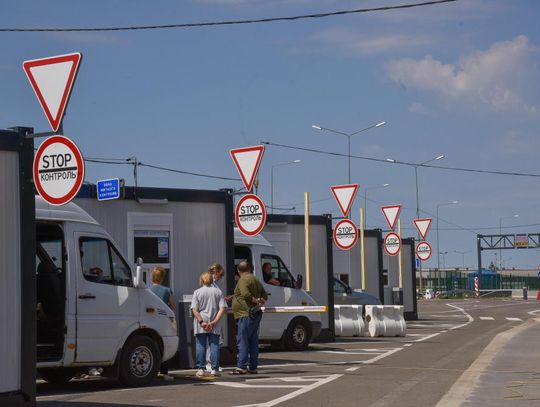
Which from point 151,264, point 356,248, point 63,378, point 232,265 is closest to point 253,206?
point 232,265

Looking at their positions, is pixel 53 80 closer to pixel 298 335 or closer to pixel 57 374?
pixel 57 374

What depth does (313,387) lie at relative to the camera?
557 inches

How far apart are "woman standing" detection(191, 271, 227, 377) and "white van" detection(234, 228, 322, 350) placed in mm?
5323

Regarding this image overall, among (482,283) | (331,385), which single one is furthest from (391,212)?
(482,283)

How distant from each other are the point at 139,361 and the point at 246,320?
2.35 m

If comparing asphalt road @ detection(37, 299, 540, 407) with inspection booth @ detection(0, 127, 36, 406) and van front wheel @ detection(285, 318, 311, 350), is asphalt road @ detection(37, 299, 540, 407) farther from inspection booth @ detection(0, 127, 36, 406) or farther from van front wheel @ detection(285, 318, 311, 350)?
inspection booth @ detection(0, 127, 36, 406)

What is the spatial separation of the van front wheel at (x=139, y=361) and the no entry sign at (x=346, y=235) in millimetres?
12282

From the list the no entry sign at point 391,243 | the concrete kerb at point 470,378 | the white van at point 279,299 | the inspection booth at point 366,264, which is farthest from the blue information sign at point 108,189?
the no entry sign at point 391,243

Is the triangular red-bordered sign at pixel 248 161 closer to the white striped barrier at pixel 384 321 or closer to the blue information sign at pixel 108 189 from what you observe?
the blue information sign at pixel 108 189

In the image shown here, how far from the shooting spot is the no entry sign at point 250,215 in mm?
Result: 20141

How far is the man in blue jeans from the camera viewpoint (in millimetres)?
16406

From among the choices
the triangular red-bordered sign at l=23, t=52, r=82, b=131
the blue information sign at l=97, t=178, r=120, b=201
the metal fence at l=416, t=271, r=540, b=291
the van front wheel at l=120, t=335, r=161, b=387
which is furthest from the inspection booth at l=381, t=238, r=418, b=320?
the metal fence at l=416, t=271, r=540, b=291

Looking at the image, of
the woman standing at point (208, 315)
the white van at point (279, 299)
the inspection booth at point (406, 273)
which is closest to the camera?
the woman standing at point (208, 315)

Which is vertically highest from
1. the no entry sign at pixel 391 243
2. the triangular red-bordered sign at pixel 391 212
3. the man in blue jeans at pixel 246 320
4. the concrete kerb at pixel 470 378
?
the triangular red-bordered sign at pixel 391 212
